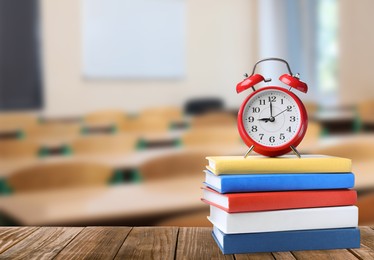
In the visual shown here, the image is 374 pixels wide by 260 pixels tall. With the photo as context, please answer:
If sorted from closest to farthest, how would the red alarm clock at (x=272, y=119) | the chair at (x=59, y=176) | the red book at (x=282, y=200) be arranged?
1. the red book at (x=282, y=200)
2. the red alarm clock at (x=272, y=119)
3. the chair at (x=59, y=176)

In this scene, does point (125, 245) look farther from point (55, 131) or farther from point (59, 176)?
point (55, 131)

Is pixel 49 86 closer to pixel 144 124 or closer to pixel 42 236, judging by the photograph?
pixel 144 124

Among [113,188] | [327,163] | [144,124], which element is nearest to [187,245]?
[327,163]

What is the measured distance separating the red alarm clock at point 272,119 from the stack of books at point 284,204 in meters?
0.06

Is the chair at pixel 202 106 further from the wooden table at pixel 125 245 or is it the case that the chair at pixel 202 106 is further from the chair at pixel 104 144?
the wooden table at pixel 125 245

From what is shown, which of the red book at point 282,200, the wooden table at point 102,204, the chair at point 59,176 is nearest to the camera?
the red book at point 282,200

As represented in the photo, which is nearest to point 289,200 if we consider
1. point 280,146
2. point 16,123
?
point 280,146

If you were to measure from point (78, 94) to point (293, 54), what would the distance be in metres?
0.91

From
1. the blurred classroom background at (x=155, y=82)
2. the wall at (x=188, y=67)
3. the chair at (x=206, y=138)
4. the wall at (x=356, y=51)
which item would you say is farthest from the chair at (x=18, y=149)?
the wall at (x=356, y=51)

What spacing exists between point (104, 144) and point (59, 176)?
257 millimetres

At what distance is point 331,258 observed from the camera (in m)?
0.92

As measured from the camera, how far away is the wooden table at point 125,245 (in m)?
0.95

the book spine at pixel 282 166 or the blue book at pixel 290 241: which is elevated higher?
the book spine at pixel 282 166

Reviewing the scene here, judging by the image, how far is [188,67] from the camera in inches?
79.7
